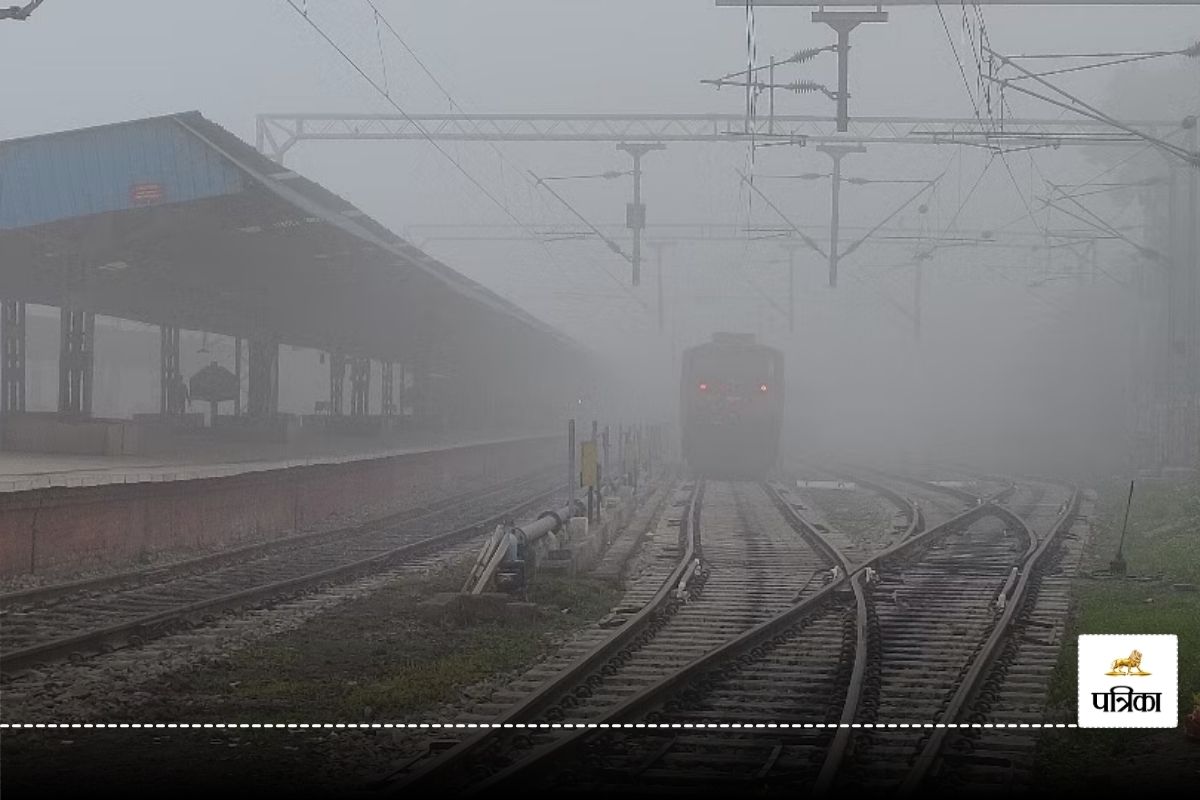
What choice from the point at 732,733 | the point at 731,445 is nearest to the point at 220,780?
the point at 732,733

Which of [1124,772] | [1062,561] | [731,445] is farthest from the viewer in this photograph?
[731,445]

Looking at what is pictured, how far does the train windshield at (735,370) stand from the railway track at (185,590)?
17233 mm

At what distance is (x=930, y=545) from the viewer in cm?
2241

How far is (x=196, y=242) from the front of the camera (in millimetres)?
28562

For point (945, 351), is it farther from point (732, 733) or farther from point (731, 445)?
point (732, 733)

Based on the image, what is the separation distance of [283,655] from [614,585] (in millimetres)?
5678

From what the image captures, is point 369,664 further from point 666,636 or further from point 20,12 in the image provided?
point 20,12

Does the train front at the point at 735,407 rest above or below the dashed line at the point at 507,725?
above

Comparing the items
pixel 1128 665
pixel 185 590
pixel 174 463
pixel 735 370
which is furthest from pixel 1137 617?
pixel 735 370

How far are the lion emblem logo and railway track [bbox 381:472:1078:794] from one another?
3.29ft

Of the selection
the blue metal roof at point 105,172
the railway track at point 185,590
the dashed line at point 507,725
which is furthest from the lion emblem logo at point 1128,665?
the blue metal roof at point 105,172

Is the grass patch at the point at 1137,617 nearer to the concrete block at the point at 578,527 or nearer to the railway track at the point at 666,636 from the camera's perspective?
the railway track at the point at 666,636

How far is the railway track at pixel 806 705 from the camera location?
26.0 feet

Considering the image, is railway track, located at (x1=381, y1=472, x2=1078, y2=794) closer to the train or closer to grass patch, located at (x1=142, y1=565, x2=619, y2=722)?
grass patch, located at (x1=142, y1=565, x2=619, y2=722)
